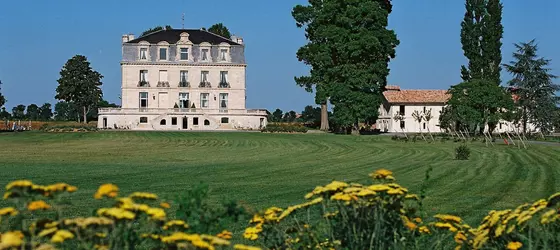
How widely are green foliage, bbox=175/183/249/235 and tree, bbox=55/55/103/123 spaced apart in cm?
10235

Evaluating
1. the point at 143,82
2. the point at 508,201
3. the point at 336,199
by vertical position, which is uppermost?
the point at 143,82

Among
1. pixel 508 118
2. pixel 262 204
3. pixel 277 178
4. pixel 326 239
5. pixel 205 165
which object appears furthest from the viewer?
pixel 508 118

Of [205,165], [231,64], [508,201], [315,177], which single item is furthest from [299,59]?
[508,201]

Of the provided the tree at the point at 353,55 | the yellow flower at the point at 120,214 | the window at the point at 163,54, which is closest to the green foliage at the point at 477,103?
the tree at the point at 353,55

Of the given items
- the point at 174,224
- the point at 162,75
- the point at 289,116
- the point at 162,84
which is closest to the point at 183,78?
the point at 162,75

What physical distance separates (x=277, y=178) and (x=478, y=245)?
1512cm

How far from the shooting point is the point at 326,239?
6.69 m

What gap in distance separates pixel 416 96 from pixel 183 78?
111ft

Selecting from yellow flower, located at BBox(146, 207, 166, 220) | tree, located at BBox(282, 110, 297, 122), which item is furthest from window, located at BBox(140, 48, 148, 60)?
yellow flower, located at BBox(146, 207, 166, 220)

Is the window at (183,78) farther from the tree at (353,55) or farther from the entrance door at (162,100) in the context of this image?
the tree at (353,55)

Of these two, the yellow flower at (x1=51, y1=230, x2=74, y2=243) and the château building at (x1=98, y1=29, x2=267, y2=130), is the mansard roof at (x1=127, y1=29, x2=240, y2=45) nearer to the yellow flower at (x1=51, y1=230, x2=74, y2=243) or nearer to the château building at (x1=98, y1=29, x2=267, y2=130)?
the château building at (x1=98, y1=29, x2=267, y2=130)

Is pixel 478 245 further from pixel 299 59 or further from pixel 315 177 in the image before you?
pixel 299 59

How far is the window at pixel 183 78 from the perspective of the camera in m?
83.3

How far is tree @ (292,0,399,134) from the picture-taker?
61.9 metres
